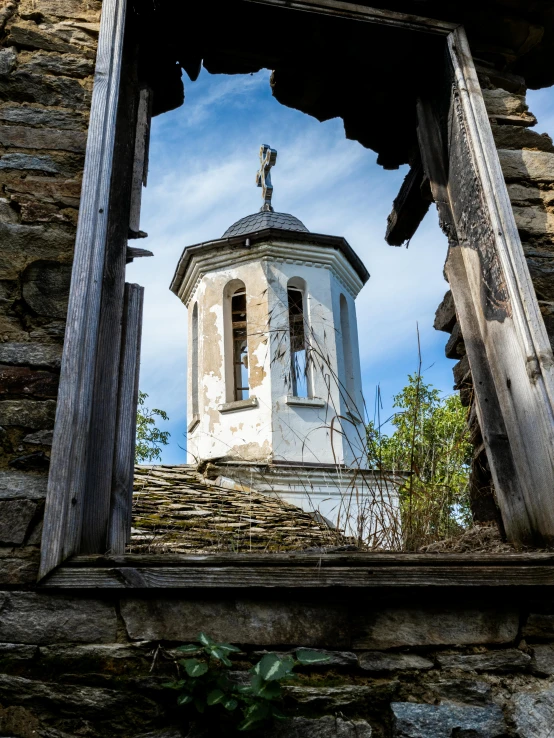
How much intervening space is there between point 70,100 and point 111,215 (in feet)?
1.73

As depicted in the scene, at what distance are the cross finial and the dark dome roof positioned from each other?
78cm

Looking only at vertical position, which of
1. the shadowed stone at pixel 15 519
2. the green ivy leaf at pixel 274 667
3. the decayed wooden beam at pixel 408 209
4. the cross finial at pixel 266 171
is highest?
the cross finial at pixel 266 171

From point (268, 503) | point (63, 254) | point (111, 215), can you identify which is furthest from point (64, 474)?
point (268, 503)

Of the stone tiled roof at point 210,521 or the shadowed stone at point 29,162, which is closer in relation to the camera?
the shadowed stone at point 29,162

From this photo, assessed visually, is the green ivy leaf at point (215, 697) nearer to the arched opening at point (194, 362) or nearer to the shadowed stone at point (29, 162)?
the shadowed stone at point (29, 162)

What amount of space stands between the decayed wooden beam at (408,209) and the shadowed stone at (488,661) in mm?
2476

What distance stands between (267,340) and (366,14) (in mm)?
7671

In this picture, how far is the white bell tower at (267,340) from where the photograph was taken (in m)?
10.6

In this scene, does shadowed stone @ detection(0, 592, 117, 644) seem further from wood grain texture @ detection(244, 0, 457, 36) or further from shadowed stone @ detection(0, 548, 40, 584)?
wood grain texture @ detection(244, 0, 457, 36)

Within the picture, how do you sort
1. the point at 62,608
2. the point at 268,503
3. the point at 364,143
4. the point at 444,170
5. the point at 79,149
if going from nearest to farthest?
the point at 62,608, the point at 79,149, the point at 444,170, the point at 364,143, the point at 268,503

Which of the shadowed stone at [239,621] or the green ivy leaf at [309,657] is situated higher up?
the shadowed stone at [239,621]

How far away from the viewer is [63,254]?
253 cm

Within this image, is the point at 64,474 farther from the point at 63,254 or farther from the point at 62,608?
the point at 63,254

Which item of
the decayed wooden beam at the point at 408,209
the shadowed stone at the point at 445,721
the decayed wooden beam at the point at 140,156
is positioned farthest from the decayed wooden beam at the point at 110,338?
the decayed wooden beam at the point at 408,209
